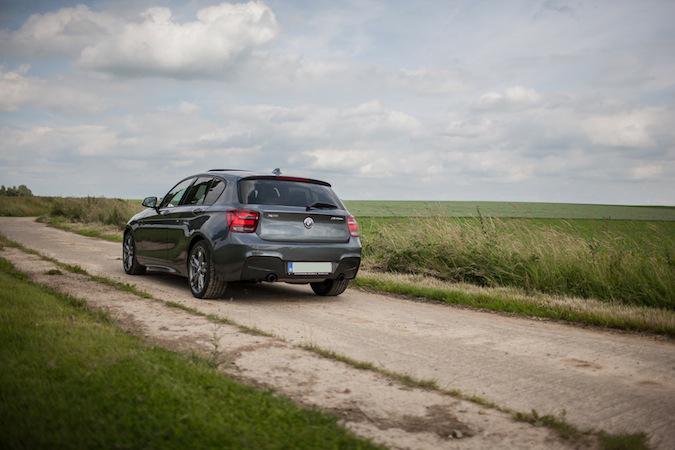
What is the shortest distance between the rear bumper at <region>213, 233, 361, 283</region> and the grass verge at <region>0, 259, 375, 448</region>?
2980 mm

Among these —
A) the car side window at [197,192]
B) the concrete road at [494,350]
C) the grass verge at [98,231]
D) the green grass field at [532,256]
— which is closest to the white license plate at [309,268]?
the concrete road at [494,350]

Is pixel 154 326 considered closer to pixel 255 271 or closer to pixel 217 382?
pixel 255 271

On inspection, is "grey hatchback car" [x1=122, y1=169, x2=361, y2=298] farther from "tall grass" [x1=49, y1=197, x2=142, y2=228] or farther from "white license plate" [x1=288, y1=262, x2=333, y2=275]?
"tall grass" [x1=49, y1=197, x2=142, y2=228]

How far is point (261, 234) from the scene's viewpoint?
837 centimetres

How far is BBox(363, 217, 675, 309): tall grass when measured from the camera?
974 centimetres

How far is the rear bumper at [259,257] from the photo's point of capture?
325 inches

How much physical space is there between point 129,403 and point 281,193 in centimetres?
529

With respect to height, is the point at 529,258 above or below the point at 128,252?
above

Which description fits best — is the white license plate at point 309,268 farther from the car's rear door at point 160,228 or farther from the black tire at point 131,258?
the black tire at point 131,258

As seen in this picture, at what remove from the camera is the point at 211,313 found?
765cm

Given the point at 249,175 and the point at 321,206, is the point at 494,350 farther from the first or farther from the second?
the point at 249,175

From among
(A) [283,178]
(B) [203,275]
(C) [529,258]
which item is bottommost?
(B) [203,275]

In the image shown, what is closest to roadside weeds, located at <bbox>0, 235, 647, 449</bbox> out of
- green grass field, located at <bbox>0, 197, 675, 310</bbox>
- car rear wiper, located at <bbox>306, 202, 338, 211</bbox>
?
car rear wiper, located at <bbox>306, 202, 338, 211</bbox>

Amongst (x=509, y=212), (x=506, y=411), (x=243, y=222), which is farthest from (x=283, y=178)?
(x=509, y=212)
